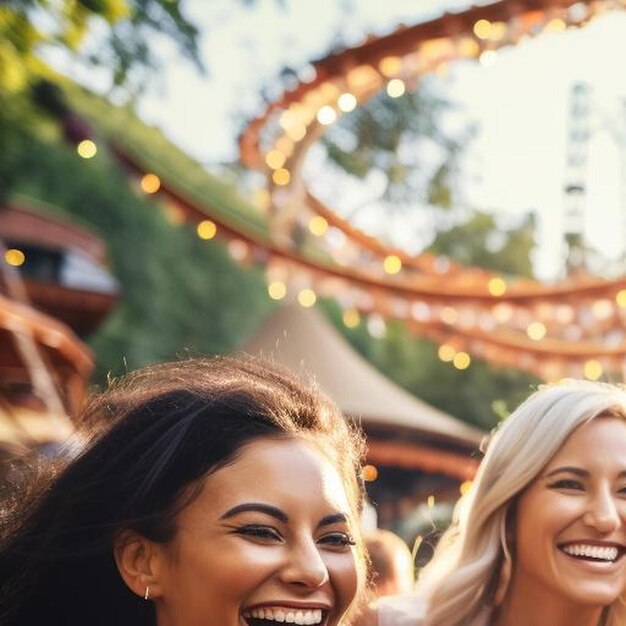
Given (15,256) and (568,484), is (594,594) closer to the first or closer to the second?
(568,484)

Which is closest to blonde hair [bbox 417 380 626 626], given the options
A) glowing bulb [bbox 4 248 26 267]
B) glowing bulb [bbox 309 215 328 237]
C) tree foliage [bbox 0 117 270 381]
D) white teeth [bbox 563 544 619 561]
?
white teeth [bbox 563 544 619 561]

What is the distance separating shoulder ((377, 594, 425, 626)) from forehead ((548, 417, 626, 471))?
1.95 feet

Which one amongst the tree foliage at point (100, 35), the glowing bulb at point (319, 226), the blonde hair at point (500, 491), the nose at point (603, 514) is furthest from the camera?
the glowing bulb at point (319, 226)

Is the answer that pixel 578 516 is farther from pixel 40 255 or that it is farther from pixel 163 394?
pixel 40 255

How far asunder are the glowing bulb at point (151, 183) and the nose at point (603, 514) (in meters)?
7.44

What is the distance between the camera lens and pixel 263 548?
6.77ft

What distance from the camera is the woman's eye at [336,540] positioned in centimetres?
215

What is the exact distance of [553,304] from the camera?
8.73m

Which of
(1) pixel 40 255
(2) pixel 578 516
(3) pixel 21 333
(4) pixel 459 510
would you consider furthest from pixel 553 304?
A: (1) pixel 40 255

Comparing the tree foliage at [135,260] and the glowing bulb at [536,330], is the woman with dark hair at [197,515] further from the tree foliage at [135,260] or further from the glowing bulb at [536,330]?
the tree foliage at [135,260]

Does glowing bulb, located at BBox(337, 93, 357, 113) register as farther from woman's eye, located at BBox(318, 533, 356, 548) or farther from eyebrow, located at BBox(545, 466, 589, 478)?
woman's eye, located at BBox(318, 533, 356, 548)

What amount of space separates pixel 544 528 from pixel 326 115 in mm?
6477

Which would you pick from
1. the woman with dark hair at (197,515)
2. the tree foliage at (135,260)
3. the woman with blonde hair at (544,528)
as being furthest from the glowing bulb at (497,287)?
the tree foliage at (135,260)

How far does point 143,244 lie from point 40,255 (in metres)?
6.39
